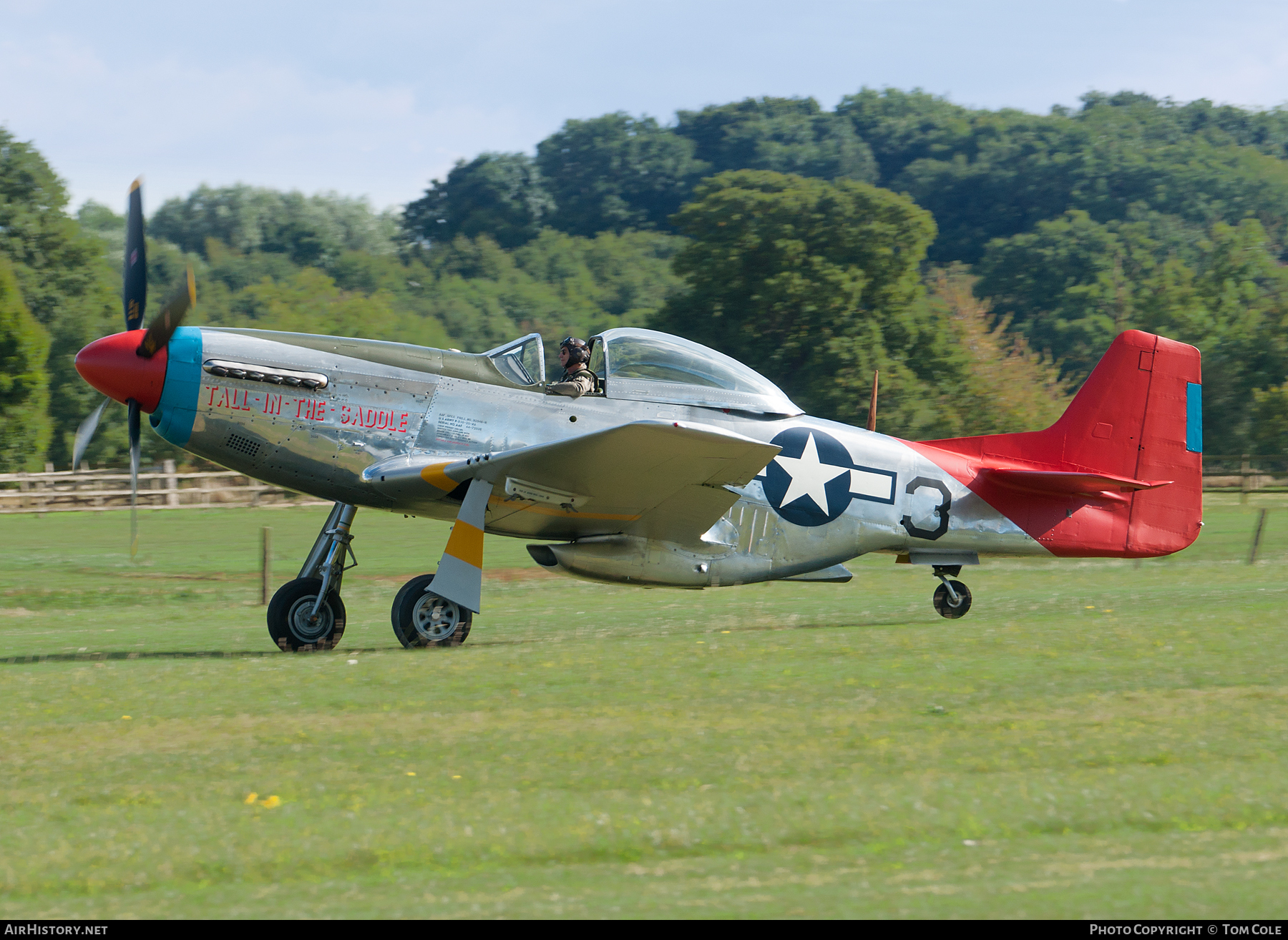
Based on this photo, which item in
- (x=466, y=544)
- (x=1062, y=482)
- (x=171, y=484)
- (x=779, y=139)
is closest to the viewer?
(x=466, y=544)

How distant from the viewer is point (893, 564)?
23.6 meters

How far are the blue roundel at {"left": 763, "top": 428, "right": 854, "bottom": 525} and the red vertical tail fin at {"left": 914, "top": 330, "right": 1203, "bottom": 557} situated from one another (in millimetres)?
1143

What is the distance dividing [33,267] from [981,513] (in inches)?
2115

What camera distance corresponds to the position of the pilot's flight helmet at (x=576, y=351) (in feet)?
35.5

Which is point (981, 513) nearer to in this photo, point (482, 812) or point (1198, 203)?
point (482, 812)

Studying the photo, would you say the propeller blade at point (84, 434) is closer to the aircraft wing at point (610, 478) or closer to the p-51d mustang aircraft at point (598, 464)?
the p-51d mustang aircraft at point (598, 464)

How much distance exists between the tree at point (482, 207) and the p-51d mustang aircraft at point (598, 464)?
294 feet

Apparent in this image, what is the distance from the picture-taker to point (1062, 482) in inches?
480

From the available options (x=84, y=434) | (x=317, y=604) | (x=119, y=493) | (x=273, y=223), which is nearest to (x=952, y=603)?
(x=317, y=604)

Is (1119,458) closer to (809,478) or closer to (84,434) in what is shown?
(809,478)

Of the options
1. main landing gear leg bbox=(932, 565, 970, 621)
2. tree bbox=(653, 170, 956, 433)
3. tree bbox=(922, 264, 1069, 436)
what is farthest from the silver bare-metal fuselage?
tree bbox=(653, 170, 956, 433)

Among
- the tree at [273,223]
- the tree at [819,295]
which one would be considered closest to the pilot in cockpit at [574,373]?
the tree at [819,295]

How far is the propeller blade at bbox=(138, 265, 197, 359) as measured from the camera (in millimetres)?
9812

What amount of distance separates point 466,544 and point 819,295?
40.4 metres
